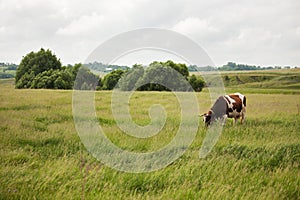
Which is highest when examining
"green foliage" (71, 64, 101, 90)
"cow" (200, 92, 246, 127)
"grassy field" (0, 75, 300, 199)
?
"green foliage" (71, 64, 101, 90)

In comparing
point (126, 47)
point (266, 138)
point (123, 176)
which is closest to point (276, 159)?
point (266, 138)

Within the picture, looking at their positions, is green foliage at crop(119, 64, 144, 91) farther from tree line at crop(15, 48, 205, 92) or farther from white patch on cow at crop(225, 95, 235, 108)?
white patch on cow at crop(225, 95, 235, 108)

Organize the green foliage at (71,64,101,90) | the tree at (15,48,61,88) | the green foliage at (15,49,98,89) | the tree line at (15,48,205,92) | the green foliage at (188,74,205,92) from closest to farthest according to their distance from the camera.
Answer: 1. the green foliage at (71,64,101,90)
2. the tree line at (15,48,205,92)
3. the green foliage at (15,49,98,89)
4. the tree at (15,48,61,88)
5. the green foliage at (188,74,205,92)

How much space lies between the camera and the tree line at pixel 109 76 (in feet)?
132

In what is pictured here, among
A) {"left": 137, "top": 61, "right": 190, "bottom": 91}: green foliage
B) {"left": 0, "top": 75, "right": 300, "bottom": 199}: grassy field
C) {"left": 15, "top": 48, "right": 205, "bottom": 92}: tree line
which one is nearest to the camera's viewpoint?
{"left": 0, "top": 75, "right": 300, "bottom": 199}: grassy field

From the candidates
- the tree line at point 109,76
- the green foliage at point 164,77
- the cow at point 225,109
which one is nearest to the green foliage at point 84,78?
the cow at point 225,109

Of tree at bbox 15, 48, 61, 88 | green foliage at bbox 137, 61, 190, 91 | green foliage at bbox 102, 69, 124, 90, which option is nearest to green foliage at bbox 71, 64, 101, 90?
green foliage at bbox 137, 61, 190, 91

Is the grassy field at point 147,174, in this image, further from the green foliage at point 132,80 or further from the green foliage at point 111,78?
the green foliage at point 111,78

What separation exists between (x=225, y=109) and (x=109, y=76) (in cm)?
4249

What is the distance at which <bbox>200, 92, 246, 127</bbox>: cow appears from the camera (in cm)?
1122

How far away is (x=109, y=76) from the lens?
52656mm

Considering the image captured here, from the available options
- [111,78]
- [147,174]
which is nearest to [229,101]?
[147,174]

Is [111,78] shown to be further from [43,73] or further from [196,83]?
[196,83]

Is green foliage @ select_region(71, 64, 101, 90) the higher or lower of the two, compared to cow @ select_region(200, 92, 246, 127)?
higher
